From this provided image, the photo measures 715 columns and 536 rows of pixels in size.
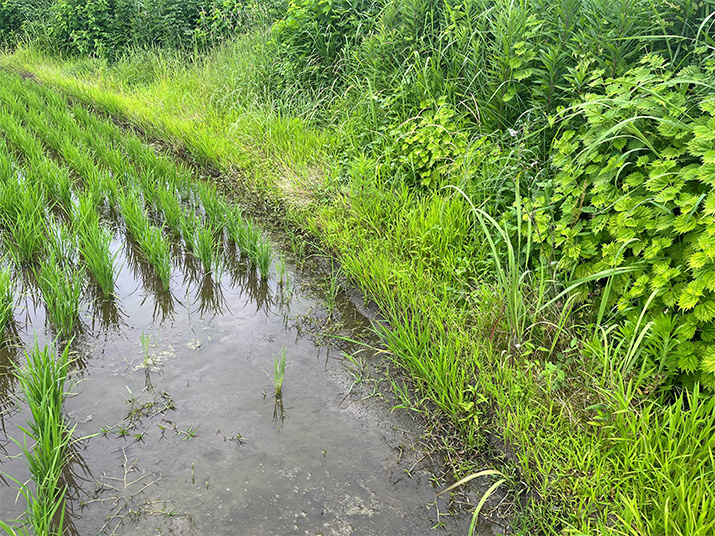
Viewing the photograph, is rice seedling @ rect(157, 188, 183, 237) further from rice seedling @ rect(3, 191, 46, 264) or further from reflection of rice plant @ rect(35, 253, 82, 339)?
reflection of rice plant @ rect(35, 253, 82, 339)

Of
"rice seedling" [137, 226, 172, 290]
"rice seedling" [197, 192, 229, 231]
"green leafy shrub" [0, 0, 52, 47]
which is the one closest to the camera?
"rice seedling" [137, 226, 172, 290]

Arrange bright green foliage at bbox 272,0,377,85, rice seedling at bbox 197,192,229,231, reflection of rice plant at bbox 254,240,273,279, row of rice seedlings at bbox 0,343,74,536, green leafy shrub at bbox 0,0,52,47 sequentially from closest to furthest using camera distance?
row of rice seedlings at bbox 0,343,74,536, reflection of rice plant at bbox 254,240,273,279, rice seedling at bbox 197,192,229,231, bright green foliage at bbox 272,0,377,85, green leafy shrub at bbox 0,0,52,47

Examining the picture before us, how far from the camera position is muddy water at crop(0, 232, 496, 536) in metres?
1.59

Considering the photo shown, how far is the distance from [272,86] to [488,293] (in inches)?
150

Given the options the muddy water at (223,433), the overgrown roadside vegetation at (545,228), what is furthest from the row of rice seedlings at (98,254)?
the overgrown roadside vegetation at (545,228)

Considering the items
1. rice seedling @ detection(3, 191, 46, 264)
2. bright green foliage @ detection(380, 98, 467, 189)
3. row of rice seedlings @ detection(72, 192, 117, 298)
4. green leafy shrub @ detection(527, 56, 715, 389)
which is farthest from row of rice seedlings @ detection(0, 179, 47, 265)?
green leafy shrub @ detection(527, 56, 715, 389)

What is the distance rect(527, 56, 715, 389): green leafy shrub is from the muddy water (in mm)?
945

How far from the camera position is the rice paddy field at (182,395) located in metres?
1.60

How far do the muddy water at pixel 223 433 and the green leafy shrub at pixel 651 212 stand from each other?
37.2 inches

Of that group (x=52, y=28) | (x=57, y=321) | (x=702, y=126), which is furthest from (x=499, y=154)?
(x=52, y=28)

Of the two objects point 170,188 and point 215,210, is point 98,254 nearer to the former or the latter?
point 215,210

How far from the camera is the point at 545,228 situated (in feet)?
6.91

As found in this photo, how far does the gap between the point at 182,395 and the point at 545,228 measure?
67.7 inches

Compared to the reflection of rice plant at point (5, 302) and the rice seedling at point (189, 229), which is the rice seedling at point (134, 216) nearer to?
the rice seedling at point (189, 229)
